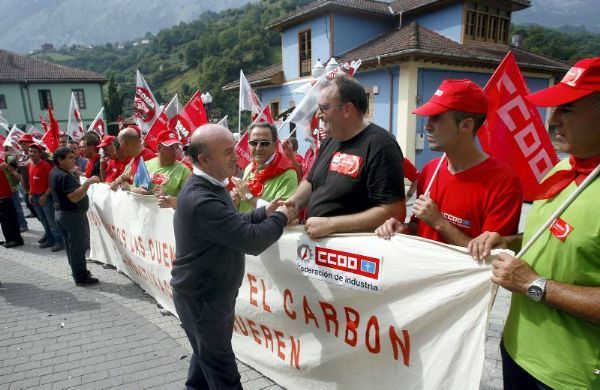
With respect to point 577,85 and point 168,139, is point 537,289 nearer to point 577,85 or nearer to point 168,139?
Result: point 577,85

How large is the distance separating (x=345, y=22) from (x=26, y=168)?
14.7m

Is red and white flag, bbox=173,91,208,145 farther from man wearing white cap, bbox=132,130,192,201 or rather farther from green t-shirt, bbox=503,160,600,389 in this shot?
green t-shirt, bbox=503,160,600,389

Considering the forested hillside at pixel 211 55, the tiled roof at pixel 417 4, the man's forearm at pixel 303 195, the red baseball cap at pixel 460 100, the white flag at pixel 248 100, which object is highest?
the forested hillside at pixel 211 55

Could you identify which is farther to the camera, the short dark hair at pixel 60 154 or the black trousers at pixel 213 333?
the short dark hair at pixel 60 154

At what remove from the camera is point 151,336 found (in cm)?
402

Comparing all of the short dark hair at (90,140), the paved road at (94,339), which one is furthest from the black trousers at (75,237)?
the short dark hair at (90,140)

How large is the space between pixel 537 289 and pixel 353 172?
121 centimetres

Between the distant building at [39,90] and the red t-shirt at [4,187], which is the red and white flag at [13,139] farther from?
the distant building at [39,90]

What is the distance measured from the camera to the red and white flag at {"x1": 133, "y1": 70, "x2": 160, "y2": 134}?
6910 millimetres

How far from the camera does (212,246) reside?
242cm

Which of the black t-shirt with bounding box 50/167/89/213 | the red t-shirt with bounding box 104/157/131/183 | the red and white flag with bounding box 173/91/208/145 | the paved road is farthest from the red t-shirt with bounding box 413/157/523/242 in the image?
the red t-shirt with bounding box 104/157/131/183

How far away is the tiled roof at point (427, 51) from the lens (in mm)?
13644

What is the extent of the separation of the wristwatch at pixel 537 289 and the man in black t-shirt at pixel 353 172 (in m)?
0.93

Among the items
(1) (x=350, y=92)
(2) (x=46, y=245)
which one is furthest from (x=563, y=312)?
(2) (x=46, y=245)
